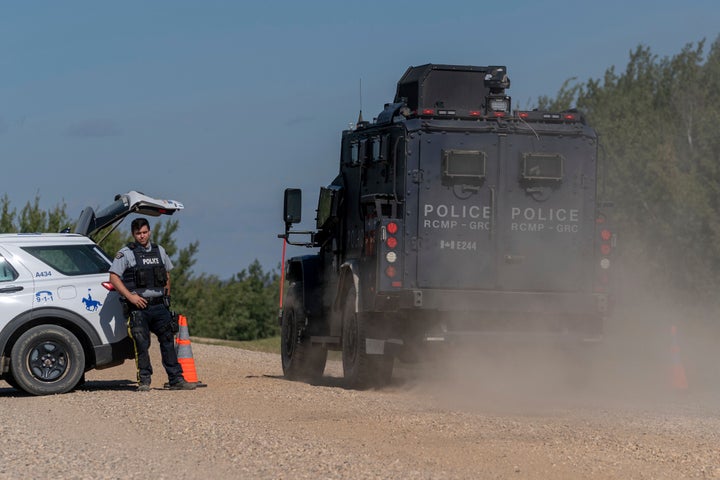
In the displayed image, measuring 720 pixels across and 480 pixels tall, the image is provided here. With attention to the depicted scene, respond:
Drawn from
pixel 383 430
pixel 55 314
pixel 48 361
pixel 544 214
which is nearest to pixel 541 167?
pixel 544 214

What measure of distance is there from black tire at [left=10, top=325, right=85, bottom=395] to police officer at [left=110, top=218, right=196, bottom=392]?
704 mm

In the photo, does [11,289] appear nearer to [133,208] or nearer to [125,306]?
[125,306]

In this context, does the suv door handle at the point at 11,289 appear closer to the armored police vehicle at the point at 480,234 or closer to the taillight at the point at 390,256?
the armored police vehicle at the point at 480,234

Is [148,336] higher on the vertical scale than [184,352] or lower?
higher

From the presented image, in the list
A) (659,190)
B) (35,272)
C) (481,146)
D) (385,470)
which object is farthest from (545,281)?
(659,190)

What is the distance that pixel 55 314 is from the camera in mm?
15430

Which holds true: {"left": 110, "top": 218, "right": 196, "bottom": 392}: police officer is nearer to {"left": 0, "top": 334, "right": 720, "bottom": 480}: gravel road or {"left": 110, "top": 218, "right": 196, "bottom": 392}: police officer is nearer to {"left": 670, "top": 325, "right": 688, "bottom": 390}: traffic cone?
{"left": 0, "top": 334, "right": 720, "bottom": 480}: gravel road

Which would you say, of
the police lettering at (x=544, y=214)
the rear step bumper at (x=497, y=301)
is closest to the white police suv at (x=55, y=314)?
the rear step bumper at (x=497, y=301)

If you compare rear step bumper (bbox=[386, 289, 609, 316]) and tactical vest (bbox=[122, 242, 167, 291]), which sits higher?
tactical vest (bbox=[122, 242, 167, 291])

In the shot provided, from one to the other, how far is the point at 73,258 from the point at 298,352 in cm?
426

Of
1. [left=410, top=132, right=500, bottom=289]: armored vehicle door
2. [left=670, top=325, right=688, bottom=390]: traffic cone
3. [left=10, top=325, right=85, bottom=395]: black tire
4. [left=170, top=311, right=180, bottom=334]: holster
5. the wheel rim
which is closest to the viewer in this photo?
[left=10, top=325, right=85, bottom=395]: black tire

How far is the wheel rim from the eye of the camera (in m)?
15.3

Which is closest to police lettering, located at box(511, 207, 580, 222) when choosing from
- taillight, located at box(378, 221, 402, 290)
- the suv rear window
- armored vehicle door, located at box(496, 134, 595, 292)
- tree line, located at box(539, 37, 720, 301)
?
armored vehicle door, located at box(496, 134, 595, 292)

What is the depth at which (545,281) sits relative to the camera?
15.7 metres
